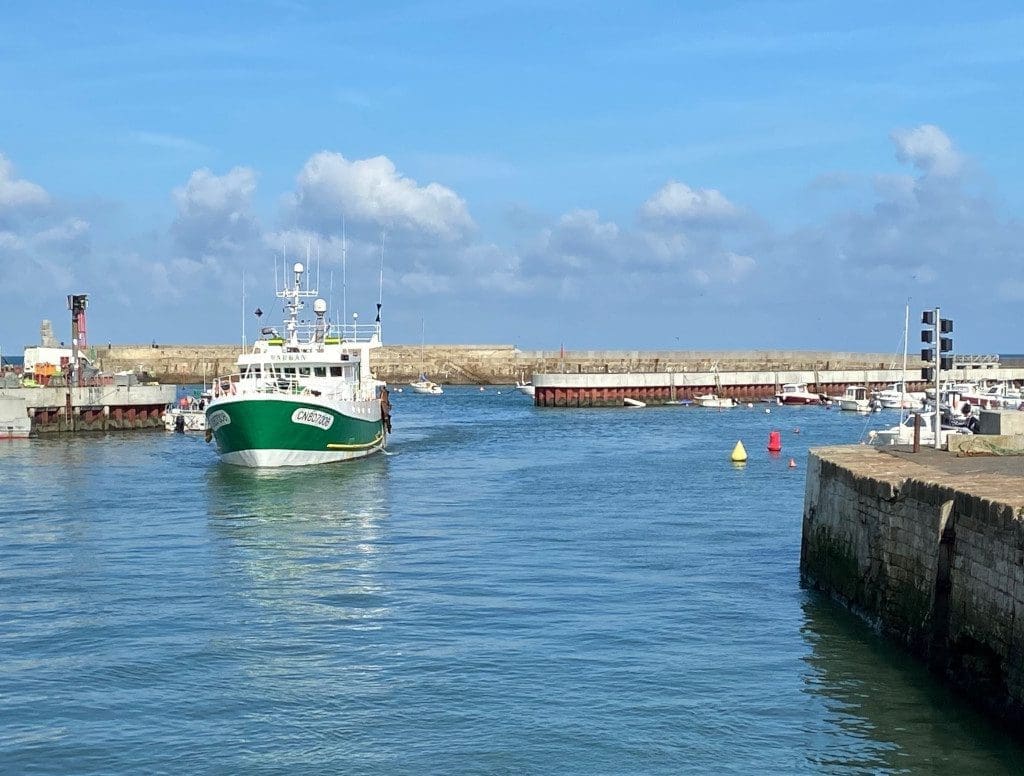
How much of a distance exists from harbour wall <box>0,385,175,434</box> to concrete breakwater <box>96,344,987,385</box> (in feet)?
242

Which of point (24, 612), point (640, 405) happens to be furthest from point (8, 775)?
point (640, 405)

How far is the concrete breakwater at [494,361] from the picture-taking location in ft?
493

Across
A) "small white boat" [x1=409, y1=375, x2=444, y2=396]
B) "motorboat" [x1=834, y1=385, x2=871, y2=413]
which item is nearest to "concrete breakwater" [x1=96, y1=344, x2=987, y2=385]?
"small white boat" [x1=409, y1=375, x2=444, y2=396]

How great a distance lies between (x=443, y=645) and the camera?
2000 cm

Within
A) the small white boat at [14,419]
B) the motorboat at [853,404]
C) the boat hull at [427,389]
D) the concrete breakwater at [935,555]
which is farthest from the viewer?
the boat hull at [427,389]

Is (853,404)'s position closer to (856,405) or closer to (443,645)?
(856,405)

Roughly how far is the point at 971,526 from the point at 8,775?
1128 cm

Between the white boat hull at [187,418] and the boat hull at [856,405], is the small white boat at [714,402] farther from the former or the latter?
the white boat hull at [187,418]

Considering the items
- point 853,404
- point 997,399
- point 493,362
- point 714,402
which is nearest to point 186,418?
point 997,399

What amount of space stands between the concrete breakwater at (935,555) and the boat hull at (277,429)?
24.8 m

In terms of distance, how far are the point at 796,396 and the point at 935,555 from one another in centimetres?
8985

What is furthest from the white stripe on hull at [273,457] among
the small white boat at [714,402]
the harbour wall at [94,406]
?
the small white boat at [714,402]

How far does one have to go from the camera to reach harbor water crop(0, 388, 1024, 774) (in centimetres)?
1535

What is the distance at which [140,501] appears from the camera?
39.6 m
